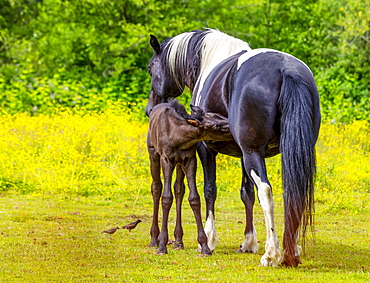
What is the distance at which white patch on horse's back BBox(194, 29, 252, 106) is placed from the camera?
657 cm

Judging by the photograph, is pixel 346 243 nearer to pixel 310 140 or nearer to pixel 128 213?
pixel 310 140

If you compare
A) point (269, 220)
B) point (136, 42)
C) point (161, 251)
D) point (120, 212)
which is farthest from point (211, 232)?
point (136, 42)

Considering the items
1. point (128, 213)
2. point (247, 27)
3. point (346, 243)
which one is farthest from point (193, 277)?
point (247, 27)

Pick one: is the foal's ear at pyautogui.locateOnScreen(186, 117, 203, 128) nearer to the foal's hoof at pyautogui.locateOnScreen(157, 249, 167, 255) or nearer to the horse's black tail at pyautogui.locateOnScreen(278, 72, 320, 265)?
the horse's black tail at pyautogui.locateOnScreen(278, 72, 320, 265)

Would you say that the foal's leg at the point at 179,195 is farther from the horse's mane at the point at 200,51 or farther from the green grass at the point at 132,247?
the horse's mane at the point at 200,51

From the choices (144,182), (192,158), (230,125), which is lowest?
(144,182)

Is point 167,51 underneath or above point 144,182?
above

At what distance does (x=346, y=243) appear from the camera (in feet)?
22.5

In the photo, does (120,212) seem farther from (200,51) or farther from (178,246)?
(200,51)

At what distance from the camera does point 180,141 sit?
5.82 meters

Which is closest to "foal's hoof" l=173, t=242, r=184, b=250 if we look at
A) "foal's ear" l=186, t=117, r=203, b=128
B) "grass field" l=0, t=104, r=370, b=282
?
"grass field" l=0, t=104, r=370, b=282

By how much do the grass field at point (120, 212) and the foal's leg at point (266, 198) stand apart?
0.13 metres

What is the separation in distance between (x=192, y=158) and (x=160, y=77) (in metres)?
1.73

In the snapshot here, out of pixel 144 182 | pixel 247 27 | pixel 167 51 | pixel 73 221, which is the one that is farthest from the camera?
pixel 247 27
